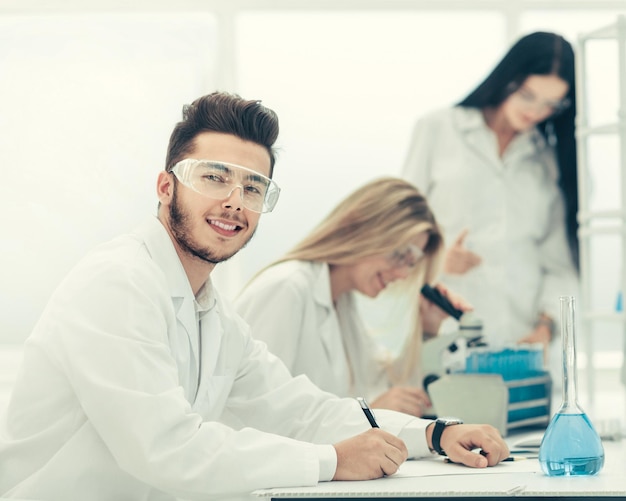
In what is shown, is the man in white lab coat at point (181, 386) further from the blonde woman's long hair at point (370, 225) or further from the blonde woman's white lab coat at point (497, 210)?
the blonde woman's white lab coat at point (497, 210)

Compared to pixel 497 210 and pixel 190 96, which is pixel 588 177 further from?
pixel 190 96

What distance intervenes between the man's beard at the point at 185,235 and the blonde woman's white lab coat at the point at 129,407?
0.04 metres

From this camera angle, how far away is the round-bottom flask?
1.64 metres

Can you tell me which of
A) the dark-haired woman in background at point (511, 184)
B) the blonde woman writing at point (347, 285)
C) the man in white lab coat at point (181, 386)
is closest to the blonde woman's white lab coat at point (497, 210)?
the dark-haired woman in background at point (511, 184)

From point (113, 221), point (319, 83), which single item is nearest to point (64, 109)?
point (113, 221)

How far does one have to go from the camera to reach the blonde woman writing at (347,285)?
9.09 ft

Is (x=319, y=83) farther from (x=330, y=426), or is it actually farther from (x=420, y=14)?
(x=330, y=426)

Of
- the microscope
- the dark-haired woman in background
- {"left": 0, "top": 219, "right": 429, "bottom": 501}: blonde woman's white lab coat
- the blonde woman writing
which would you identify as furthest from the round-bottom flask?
the dark-haired woman in background

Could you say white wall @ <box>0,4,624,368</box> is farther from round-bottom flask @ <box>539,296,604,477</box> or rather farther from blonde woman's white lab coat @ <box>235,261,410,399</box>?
round-bottom flask @ <box>539,296,604,477</box>

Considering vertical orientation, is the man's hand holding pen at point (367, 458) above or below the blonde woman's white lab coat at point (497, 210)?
below

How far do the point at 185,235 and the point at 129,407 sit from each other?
1.50 feet

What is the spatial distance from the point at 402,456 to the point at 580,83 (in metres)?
2.21

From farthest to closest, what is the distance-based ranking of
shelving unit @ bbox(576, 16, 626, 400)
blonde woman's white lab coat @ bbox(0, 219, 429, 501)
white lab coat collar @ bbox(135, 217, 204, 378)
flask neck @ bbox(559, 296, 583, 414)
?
shelving unit @ bbox(576, 16, 626, 400) → white lab coat collar @ bbox(135, 217, 204, 378) → flask neck @ bbox(559, 296, 583, 414) → blonde woman's white lab coat @ bbox(0, 219, 429, 501)

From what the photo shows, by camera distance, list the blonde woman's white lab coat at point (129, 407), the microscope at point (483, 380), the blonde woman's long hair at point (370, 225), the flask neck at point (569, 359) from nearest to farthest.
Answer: the blonde woman's white lab coat at point (129, 407) → the flask neck at point (569, 359) → the microscope at point (483, 380) → the blonde woman's long hair at point (370, 225)
